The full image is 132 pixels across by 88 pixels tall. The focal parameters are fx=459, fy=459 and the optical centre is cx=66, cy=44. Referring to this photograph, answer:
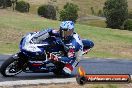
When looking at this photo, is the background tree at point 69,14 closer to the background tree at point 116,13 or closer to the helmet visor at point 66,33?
the background tree at point 116,13

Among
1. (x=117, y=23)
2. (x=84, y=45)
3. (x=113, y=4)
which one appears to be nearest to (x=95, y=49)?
(x=84, y=45)

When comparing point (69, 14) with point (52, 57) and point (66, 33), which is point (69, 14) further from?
point (52, 57)

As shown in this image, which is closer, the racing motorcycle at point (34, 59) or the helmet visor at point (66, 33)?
the racing motorcycle at point (34, 59)

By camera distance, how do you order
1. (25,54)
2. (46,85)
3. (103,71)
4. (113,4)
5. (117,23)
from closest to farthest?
1. (46,85)
2. (25,54)
3. (103,71)
4. (117,23)
5. (113,4)

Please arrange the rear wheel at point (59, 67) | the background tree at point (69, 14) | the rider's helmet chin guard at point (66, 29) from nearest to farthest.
→ the rider's helmet chin guard at point (66, 29) → the rear wheel at point (59, 67) → the background tree at point (69, 14)

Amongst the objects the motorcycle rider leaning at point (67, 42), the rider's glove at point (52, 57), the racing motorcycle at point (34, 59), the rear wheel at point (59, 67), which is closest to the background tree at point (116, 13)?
the motorcycle rider leaning at point (67, 42)

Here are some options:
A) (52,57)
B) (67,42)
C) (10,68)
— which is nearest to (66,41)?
(67,42)

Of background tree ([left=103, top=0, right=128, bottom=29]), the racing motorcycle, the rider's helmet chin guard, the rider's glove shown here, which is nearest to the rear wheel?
the racing motorcycle

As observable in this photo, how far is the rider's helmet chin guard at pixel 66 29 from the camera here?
Result: 496 inches

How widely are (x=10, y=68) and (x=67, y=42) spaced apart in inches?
70.2

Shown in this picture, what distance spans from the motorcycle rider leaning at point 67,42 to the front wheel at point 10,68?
849mm

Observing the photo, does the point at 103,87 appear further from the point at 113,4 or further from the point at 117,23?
the point at 113,4

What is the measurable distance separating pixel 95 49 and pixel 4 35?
6061 millimetres

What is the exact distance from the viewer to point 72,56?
12.8 m
